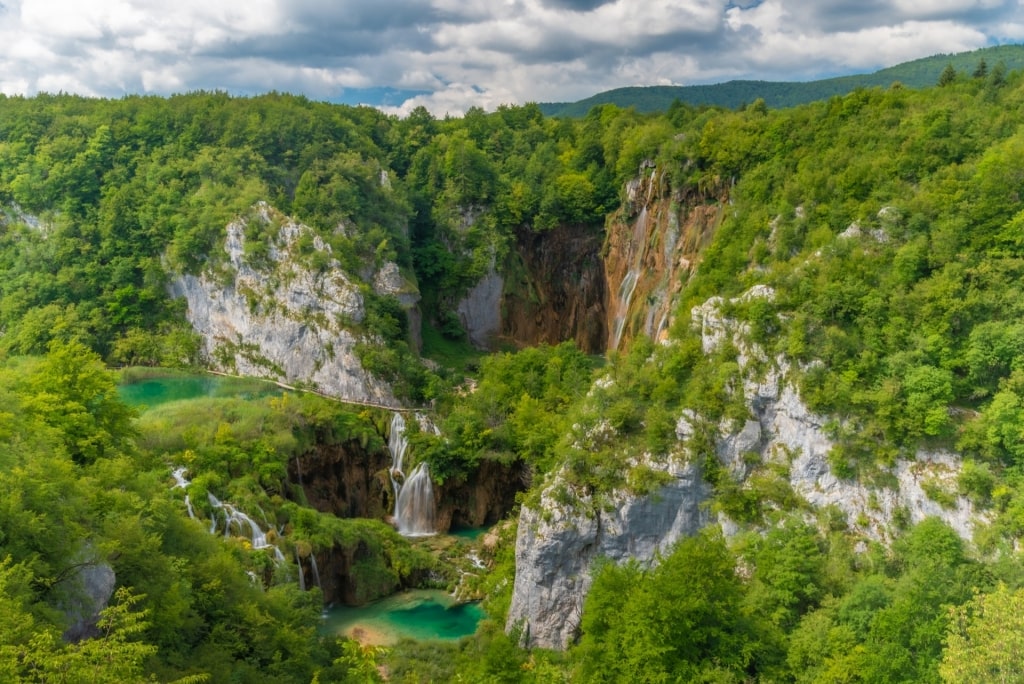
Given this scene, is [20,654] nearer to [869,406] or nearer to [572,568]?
[572,568]

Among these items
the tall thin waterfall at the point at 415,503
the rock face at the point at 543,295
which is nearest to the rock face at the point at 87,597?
the tall thin waterfall at the point at 415,503

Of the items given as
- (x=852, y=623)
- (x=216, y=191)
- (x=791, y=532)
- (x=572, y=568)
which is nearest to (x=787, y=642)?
(x=852, y=623)

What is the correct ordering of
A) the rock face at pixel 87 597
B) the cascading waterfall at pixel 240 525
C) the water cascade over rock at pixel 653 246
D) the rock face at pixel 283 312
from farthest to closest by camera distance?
the rock face at pixel 283 312, the water cascade over rock at pixel 653 246, the cascading waterfall at pixel 240 525, the rock face at pixel 87 597

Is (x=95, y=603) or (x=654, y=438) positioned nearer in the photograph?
(x=95, y=603)

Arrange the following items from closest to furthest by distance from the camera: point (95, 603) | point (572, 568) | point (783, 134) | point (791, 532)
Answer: point (95, 603) < point (791, 532) < point (572, 568) < point (783, 134)

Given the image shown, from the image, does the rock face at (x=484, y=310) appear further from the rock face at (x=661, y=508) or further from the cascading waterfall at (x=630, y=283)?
the rock face at (x=661, y=508)
